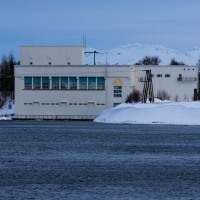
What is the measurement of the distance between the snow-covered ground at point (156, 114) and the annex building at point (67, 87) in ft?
25.2

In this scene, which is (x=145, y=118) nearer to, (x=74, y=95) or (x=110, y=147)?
(x=74, y=95)

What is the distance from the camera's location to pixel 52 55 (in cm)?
13200

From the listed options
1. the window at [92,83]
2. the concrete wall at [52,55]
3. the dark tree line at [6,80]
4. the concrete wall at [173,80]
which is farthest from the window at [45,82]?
the dark tree line at [6,80]

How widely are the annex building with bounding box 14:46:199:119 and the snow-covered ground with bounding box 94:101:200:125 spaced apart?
25.2 ft

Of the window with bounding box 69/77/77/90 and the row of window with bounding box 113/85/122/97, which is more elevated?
the window with bounding box 69/77/77/90

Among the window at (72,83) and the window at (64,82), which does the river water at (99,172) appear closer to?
the window at (72,83)

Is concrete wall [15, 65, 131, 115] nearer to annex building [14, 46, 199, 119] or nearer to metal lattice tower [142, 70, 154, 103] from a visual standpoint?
annex building [14, 46, 199, 119]

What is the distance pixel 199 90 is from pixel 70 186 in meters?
116

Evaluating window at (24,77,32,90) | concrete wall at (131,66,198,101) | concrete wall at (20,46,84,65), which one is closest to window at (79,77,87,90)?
concrete wall at (20,46,84,65)

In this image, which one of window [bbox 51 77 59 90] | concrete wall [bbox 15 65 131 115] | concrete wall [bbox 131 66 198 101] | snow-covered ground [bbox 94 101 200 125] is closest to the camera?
snow-covered ground [bbox 94 101 200 125]

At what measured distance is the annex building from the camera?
409 feet

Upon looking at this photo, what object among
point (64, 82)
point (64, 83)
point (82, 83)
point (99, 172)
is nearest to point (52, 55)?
point (64, 82)

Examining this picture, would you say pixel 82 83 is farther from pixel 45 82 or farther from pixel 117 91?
pixel 45 82

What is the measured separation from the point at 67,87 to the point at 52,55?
8.70m
